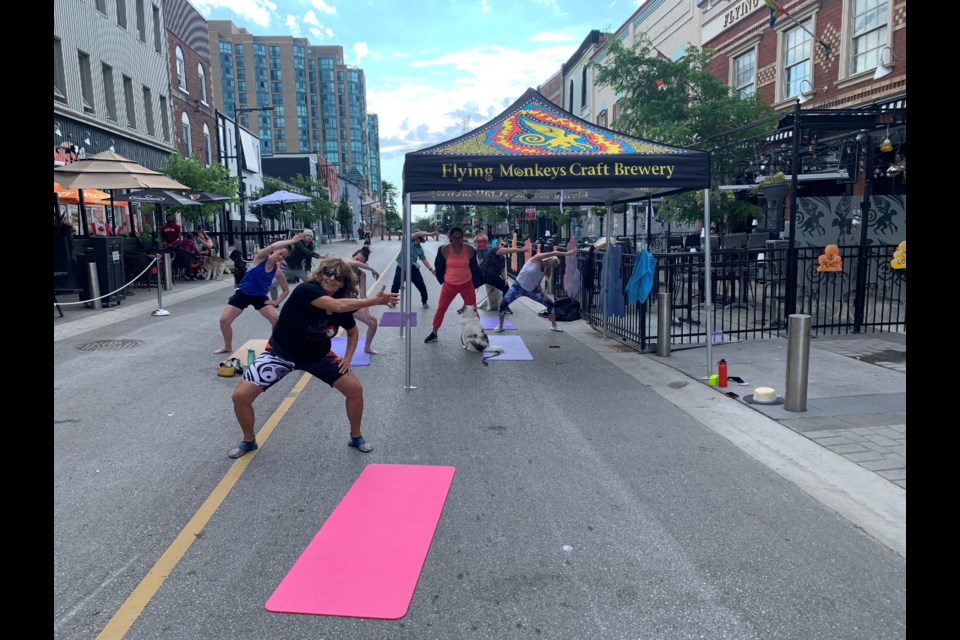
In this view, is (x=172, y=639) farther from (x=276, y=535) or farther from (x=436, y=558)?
(x=436, y=558)

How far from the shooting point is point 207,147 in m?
36.9

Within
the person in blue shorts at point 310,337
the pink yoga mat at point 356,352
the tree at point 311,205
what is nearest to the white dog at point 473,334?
the pink yoga mat at point 356,352

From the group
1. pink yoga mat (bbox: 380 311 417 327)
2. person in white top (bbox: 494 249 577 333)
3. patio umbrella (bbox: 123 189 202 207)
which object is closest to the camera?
person in white top (bbox: 494 249 577 333)

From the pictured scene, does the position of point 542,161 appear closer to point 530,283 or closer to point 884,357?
point 530,283

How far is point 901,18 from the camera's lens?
14.1 meters

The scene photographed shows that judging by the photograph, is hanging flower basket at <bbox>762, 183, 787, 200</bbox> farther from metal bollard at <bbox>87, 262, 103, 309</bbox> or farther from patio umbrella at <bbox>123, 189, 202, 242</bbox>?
patio umbrella at <bbox>123, 189, 202, 242</bbox>

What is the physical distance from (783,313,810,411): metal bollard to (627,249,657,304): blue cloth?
2649 mm

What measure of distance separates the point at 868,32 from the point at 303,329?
16096mm

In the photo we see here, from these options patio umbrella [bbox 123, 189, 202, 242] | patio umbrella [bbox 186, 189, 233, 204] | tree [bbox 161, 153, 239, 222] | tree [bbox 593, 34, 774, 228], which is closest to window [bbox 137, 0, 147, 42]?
tree [bbox 161, 153, 239, 222]

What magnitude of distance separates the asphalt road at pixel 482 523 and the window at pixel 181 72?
3005 cm

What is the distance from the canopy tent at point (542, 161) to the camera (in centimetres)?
761

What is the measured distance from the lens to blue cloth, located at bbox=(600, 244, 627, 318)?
983 cm

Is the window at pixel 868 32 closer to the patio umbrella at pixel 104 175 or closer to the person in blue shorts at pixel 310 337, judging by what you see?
the person in blue shorts at pixel 310 337
